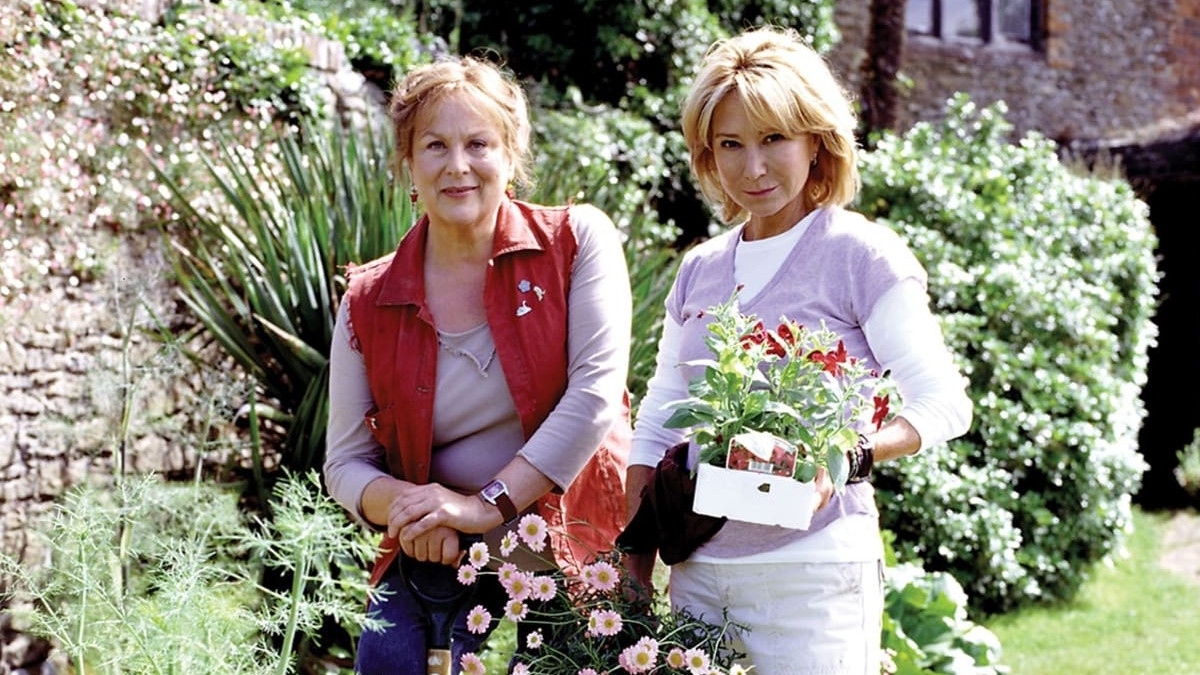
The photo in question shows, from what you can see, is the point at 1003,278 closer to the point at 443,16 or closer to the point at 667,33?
the point at 667,33

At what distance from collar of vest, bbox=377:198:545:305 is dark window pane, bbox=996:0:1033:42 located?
11864 mm

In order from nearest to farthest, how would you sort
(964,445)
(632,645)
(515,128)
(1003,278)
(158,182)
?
(632,645) → (515,128) → (158,182) → (964,445) → (1003,278)

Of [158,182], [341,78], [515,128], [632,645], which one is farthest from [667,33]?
[632,645]

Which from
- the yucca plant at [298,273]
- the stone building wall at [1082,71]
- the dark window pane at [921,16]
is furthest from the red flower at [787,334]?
the dark window pane at [921,16]

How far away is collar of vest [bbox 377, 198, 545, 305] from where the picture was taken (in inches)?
99.7

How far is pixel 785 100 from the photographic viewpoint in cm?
228

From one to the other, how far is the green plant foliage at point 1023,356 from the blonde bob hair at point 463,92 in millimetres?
3959

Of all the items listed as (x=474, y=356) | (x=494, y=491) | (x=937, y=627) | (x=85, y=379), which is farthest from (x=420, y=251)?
(x=85, y=379)

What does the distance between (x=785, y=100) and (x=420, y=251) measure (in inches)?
32.2

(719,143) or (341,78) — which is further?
(341,78)

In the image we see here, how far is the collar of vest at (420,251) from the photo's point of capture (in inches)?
99.7

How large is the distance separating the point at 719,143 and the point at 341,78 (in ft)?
15.1

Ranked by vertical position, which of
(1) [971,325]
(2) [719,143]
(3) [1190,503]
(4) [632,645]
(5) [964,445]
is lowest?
(3) [1190,503]

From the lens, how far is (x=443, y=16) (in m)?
9.30
